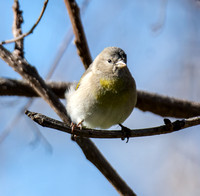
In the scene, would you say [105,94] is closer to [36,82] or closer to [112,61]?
[112,61]

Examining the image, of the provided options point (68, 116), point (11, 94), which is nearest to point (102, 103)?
point (68, 116)

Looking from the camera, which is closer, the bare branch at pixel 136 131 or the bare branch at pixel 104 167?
the bare branch at pixel 136 131

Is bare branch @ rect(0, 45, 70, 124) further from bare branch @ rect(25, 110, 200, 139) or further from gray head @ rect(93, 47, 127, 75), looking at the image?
bare branch @ rect(25, 110, 200, 139)

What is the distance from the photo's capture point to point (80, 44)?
3.42m

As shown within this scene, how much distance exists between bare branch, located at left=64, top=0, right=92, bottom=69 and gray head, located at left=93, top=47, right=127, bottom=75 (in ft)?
1.06

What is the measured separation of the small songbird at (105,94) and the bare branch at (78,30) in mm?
323

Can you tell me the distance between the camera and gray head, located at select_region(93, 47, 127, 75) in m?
3.06

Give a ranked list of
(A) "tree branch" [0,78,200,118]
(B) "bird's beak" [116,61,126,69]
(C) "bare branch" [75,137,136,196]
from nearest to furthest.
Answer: (B) "bird's beak" [116,61,126,69] → (C) "bare branch" [75,137,136,196] → (A) "tree branch" [0,78,200,118]

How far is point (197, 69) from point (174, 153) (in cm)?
122

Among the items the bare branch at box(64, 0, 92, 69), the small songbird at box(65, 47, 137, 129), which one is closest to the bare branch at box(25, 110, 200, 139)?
the small songbird at box(65, 47, 137, 129)

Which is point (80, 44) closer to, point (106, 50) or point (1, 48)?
point (106, 50)

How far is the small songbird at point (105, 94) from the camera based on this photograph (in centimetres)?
284

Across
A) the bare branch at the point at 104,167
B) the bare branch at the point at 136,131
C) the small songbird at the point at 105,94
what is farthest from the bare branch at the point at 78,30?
the bare branch at the point at 136,131

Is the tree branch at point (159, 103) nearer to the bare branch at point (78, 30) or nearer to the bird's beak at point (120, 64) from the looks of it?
the bare branch at point (78, 30)
